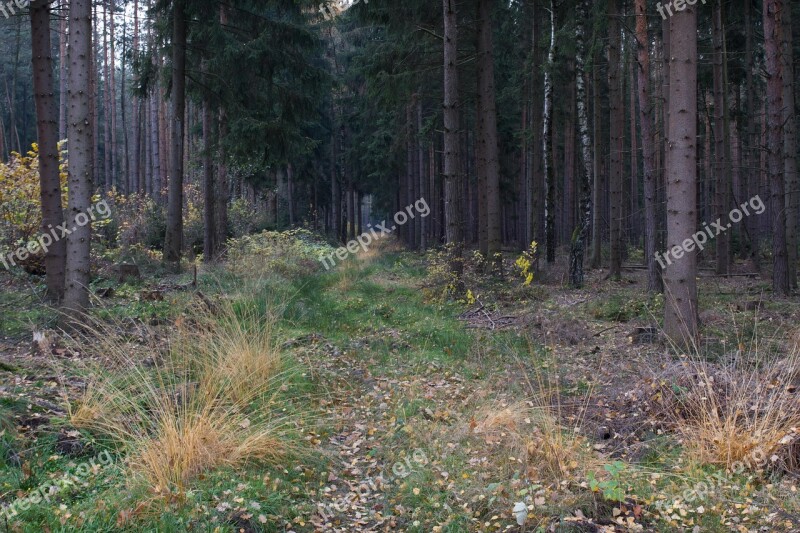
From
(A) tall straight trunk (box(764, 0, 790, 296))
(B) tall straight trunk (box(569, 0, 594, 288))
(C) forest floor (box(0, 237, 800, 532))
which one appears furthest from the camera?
(B) tall straight trunk (box(569, 0, 594, 288))

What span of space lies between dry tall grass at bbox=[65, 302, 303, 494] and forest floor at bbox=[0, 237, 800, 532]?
89 mm

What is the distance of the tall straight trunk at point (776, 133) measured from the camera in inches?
437

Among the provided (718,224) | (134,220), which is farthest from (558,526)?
(134,220)

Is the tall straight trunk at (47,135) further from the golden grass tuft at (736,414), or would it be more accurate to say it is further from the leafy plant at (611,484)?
the golden grass tuft at (736,414)

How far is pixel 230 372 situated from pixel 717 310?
7.94 metres

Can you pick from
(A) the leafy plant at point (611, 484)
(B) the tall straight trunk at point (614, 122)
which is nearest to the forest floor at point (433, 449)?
(A) the leafy plant at point (611, 484)

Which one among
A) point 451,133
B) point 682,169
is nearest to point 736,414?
point 682,169

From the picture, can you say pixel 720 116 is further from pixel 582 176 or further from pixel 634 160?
pixel 634 160

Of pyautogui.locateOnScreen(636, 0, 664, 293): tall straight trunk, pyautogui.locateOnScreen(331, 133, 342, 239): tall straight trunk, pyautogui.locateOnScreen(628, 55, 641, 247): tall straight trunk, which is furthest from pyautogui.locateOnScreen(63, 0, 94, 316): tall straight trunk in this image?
pyautogui.locateOnScreen(331, 133, 342, 239): tall straight trunk

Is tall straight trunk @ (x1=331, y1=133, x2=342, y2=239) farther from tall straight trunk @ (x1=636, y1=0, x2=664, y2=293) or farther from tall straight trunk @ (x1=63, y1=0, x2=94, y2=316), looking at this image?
tall straight trunk @ (x1=63, y1=0, x2=94, y2=316)

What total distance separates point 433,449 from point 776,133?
33.5ft

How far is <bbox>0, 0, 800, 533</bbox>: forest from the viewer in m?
3.96

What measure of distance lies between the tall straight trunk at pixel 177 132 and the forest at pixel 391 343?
2.9 inches

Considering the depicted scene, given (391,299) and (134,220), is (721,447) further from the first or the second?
(134,220)
